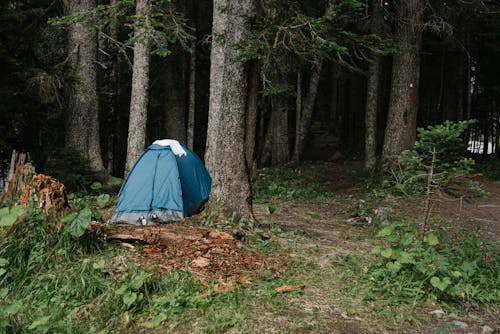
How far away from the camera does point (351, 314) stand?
4.21 metres

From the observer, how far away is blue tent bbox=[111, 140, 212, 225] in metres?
8.03

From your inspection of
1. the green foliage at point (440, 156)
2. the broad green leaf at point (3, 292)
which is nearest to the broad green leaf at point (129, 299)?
the broad green leaf at point (3, 292)

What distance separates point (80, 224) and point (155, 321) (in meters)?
1.72

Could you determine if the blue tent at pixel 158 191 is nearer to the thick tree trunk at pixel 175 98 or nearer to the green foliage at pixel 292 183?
the green foliage at pixel 292 183

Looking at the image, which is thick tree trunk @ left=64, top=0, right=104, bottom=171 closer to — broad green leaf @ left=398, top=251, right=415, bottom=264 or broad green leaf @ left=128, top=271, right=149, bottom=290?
broad green leaf @ left=128, top=271, right=149, bottom=290

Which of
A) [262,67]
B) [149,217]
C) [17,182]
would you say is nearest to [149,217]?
[149,217]

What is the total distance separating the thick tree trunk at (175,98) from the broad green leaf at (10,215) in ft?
41.6

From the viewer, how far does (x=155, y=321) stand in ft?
13.5

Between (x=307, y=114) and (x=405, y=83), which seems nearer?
(x=405, y=83)

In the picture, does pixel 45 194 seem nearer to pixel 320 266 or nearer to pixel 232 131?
pixel 232 131

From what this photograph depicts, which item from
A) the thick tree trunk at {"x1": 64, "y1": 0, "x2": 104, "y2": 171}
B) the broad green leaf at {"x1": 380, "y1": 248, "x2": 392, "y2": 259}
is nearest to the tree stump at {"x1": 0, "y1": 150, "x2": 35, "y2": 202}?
the broad green leaf at {"x1": 380, "y1": 248, "x2": 392, "y2": 259}

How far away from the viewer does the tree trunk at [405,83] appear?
1095 centimetres

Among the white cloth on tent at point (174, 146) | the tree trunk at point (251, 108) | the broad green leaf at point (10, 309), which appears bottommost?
the broad green leaf at point (10, 309)

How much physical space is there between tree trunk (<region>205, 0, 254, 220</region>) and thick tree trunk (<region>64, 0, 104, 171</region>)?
6974mm
